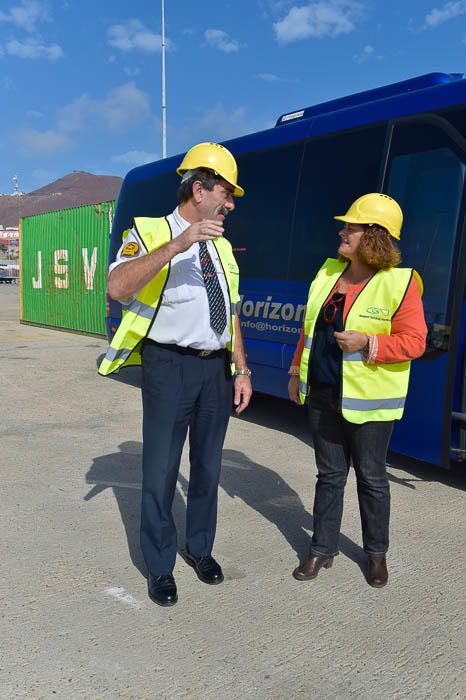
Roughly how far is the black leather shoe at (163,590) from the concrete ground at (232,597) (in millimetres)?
58

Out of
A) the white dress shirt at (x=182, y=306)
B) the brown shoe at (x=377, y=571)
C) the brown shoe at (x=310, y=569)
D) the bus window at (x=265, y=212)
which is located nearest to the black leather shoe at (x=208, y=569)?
the brown shoe at (x=310, y=569)

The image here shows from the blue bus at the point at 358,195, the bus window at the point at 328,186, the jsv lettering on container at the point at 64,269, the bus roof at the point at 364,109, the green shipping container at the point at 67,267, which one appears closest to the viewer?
the blue bus at the point at 358,195

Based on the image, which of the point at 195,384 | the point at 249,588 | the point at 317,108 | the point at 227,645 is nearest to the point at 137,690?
the point at 227,645

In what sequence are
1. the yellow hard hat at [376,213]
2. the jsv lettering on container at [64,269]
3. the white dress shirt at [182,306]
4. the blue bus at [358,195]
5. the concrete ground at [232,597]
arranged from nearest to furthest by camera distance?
1. the concrete ground at [232,597]
2. the white dress shirt at [182,306]
3. the yellow hard hat at [376,213]
4. the blue bus at [358,195]
5. the jsv lettering on container at [64,269]

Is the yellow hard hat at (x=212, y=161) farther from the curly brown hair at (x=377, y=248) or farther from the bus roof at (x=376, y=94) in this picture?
the bus roof at (x=376, y=94)

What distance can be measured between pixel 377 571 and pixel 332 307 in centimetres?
130

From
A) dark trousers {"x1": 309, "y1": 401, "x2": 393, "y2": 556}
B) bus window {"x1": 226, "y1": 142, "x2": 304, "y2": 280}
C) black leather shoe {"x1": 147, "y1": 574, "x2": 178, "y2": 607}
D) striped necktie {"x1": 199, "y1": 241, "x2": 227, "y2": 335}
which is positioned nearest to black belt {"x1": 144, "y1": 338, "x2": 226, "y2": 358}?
striped necktie {"x1": 199, "y1": 241, "x2": 227, "y2": 335}

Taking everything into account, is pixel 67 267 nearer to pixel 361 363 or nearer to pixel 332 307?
pixel 332 307

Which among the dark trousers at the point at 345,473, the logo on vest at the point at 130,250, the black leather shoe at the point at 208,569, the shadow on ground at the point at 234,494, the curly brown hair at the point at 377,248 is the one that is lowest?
the shadow on ground at the point at 234,494

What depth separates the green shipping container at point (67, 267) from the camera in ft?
48.3

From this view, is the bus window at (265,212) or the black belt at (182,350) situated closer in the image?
the black belt at (182,350)

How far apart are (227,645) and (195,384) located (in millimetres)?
1080

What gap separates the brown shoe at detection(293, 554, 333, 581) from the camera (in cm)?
330

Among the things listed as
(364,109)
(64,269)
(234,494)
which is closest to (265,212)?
(364,109)
